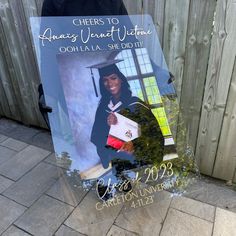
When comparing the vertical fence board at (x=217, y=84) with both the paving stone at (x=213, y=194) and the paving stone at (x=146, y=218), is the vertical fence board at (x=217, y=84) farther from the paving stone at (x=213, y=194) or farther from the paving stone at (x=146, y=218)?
the paving stone at (x=146, y=218)

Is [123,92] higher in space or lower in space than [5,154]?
higher

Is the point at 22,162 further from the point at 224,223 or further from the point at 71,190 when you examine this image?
the point at 224,223

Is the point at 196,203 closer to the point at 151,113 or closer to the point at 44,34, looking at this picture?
the point at 151,113

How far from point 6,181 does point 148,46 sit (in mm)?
1773

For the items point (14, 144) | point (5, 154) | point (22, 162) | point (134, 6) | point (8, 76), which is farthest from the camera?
point (8, 76)

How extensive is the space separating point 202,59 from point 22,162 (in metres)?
1.95

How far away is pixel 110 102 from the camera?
1.30 metres

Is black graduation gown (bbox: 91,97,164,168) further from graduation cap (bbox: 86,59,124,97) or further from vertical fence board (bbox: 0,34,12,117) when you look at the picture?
vertical fence board (bbox: 0,34,12,117)

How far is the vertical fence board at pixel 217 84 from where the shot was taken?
1.63m

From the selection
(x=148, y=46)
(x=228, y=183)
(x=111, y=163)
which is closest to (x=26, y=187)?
(x=111, y=163)

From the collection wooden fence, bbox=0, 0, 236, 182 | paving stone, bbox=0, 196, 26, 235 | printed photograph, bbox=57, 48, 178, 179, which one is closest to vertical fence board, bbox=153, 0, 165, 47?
wooden fence, bbox=0, 0, 236, 182

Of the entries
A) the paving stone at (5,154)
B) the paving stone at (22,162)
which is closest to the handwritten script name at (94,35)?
the paving stone at (22,162)

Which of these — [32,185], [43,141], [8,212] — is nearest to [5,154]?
[43,141]

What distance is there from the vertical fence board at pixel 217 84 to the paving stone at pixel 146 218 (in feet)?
1.93
